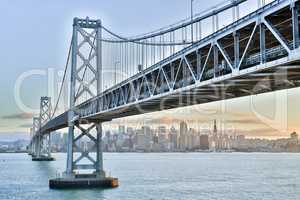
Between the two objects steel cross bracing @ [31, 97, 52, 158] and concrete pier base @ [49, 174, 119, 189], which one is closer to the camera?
concrete pier base @ [49, 174, 119, 189]

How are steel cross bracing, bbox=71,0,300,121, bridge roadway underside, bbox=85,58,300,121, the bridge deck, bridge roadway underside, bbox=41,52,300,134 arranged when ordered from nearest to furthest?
1. steel cross bracing, bbox=71,0,300,121
2. the bridge deck
3. bridge roadway underside, bbox=41,52,300,134
4. bridge roadway underside, bbox=85,58,300,121

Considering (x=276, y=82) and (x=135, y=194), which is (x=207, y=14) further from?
(x=135, y=194)

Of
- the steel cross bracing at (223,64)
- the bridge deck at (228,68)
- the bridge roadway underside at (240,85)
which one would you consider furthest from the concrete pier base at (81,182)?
the bridge roadway underside at (240,85)

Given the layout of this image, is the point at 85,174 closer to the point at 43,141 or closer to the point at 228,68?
the point at 228,68

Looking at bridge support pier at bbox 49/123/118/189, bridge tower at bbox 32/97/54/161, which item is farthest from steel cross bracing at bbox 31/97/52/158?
bridge support pier at bbox 49/123/118/189

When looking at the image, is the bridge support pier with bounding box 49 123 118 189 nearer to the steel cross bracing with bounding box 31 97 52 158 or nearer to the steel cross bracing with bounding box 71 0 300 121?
the steel cross bracing with bounding box 71 0 300 121

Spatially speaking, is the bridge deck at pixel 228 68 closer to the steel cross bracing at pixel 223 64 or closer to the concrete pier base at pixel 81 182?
the steel cross bracing at pixel 223 64

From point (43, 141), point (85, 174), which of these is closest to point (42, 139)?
point (43, 141)

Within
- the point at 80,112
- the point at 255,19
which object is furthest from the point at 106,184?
the point at 255,19
